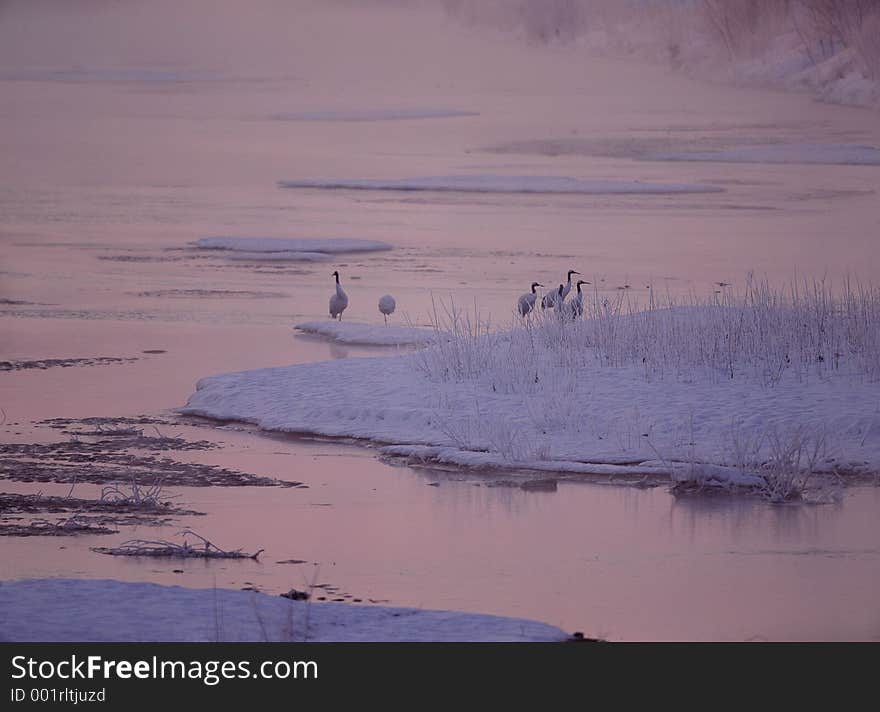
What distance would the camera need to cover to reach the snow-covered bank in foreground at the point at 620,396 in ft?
43.7

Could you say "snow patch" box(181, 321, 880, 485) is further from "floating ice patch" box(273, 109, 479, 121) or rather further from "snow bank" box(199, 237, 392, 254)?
"floating ice patch" box(273, 109, 479, 121)

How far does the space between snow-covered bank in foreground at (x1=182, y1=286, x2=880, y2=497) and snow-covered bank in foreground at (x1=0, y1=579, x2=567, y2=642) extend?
3966 mm

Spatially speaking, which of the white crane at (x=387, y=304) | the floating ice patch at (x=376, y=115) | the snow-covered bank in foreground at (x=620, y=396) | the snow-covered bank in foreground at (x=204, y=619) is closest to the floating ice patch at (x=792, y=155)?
the floating ice patch at (x=376, y=115)

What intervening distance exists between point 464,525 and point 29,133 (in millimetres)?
48217

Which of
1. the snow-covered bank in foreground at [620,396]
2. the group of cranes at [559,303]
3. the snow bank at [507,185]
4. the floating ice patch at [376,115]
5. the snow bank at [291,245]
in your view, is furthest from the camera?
the floating ice patch at [376,115]

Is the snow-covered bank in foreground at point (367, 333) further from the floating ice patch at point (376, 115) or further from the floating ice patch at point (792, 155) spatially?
the floating ice patch at point (376, 115)

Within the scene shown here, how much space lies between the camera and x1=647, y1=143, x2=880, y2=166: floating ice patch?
42.6 meters

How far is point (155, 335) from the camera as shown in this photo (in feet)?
64.1

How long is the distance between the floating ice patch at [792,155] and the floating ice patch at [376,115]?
794 inches

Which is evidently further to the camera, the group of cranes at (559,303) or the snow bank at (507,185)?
the snow bank at (507,185)

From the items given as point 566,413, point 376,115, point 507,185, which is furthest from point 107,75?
point 566,413

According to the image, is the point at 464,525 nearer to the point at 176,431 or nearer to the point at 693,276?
the point at 176,431

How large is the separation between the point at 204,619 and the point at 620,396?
6.41 meters
